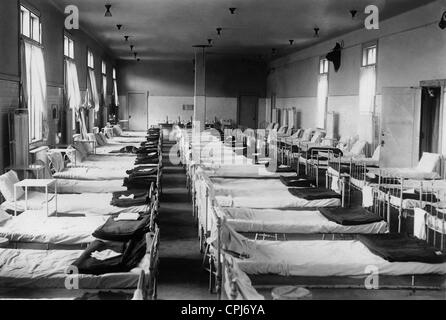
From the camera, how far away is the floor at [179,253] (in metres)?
5.18

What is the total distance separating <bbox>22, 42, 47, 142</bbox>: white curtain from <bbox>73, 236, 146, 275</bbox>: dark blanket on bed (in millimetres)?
5143

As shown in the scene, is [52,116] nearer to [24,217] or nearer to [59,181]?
[59,181]

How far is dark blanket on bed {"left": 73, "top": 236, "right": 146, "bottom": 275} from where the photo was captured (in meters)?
4.46

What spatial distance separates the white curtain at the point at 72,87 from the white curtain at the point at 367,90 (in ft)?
23.3

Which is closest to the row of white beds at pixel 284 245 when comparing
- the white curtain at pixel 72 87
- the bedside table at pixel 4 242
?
the bedside table at pixel 4 242

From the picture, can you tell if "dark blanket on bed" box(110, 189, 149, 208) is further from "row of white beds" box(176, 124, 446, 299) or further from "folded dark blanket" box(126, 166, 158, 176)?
"folded dark blanket" box(126, 166, 158, 176)

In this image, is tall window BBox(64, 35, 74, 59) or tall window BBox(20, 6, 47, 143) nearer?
tall window BBox(20, 6, 47, 143)

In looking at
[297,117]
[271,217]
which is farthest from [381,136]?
[297,117]

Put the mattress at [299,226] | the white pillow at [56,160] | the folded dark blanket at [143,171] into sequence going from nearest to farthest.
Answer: the mattress at [299,226] → the folded dark blanket at [143,171] → the white pillow at [56,160]

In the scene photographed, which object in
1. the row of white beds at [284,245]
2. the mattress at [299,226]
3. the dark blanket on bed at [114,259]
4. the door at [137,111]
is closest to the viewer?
the dark blanket on bed at [114,259]

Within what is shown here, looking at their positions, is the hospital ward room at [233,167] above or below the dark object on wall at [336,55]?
below

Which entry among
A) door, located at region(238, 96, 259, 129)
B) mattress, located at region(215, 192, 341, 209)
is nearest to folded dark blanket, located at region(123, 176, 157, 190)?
mattress, located at region(215, 192, 341, 209)

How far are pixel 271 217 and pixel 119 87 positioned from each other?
1980cm

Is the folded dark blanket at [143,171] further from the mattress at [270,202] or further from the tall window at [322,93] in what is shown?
the tall window at [322,93]
